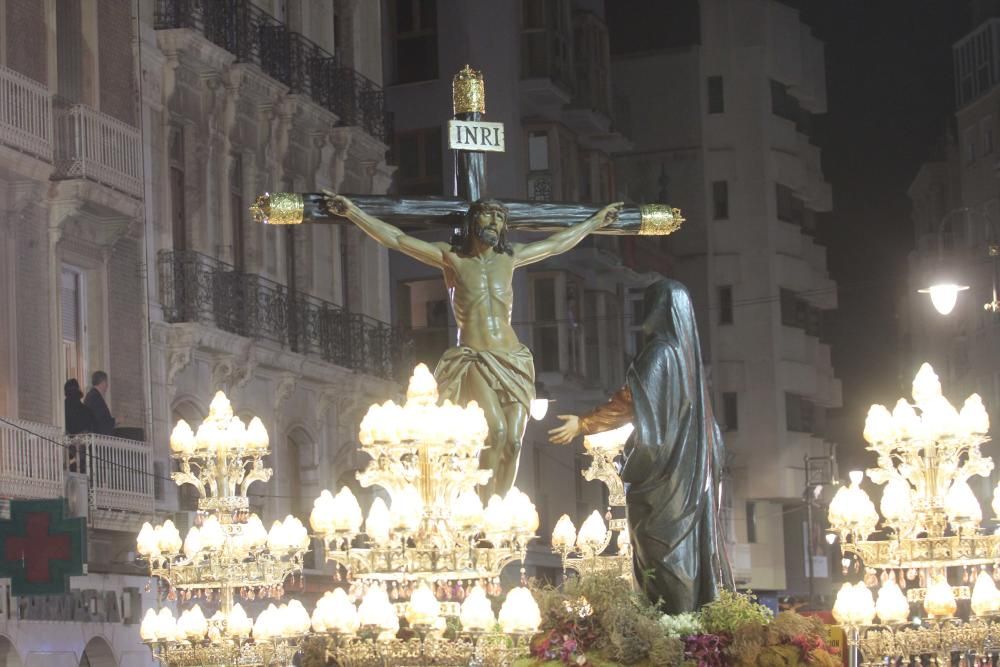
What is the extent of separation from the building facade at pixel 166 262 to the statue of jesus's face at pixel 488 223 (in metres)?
10.0

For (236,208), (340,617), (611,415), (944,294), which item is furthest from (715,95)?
(340,617)

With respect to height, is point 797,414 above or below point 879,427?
above

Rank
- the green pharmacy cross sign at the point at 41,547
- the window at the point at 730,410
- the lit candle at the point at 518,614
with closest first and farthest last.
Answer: the lit candle at the point at 518,614 < the green pharmacy cross sign at the point at 41,547 < the window at the point at 730,410

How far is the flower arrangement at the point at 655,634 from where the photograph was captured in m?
13.4

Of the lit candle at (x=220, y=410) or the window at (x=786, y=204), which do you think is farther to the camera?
the window at (x=786, y=204)

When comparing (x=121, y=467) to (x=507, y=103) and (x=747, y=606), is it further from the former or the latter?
(x=507, y=103)

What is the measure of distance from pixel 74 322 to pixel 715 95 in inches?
1251

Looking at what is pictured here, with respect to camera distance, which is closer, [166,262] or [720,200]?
[166,262]

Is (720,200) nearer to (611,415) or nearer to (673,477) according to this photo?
(611,415)

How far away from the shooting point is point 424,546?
12.8 m

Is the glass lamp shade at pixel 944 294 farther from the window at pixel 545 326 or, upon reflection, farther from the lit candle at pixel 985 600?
the window at pixel 545 326

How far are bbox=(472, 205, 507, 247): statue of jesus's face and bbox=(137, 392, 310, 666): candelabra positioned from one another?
2.12 m

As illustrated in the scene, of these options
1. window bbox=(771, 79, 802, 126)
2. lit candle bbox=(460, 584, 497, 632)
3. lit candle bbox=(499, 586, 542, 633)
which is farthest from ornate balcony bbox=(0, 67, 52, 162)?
window bbox=(771, 79, 802, 126)

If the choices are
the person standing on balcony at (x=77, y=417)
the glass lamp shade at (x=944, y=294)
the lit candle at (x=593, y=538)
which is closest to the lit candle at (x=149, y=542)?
the lit candle at (x=593, y=538)
